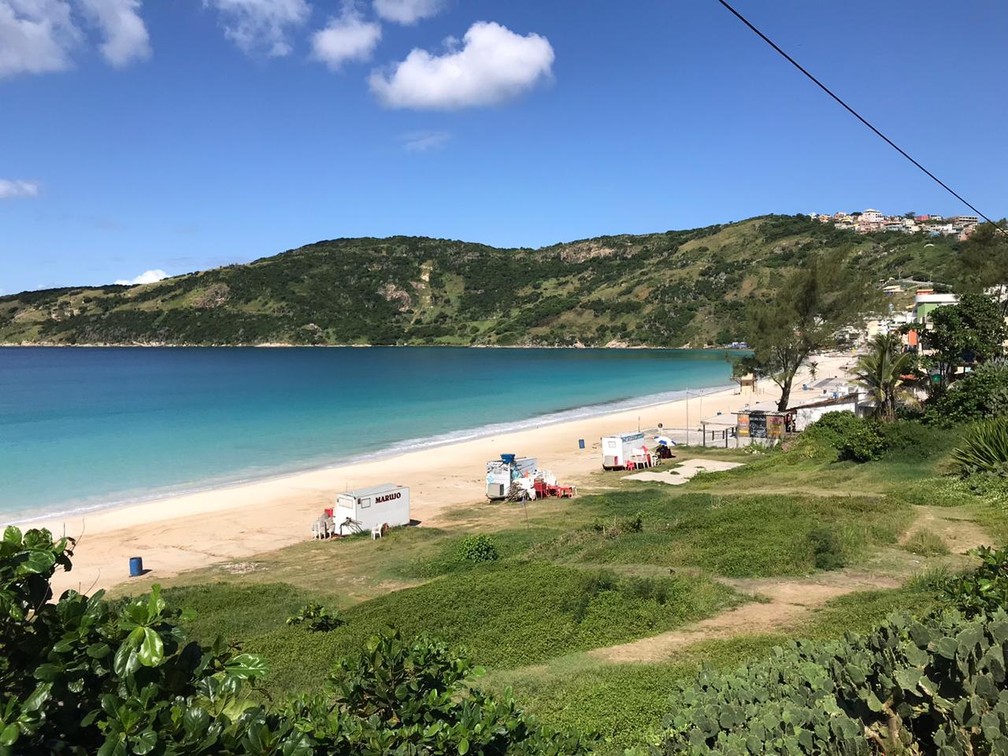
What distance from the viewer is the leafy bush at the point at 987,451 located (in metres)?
13.8

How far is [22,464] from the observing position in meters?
35.3

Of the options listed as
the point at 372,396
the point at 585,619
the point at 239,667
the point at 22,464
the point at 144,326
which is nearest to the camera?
the point at 239,667

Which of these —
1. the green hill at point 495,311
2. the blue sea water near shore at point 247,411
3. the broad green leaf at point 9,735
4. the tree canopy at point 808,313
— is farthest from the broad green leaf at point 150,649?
the green hill at point 495,311

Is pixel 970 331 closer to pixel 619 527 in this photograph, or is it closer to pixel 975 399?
pixel 975 399

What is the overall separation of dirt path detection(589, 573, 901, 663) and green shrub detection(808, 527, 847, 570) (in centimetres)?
39

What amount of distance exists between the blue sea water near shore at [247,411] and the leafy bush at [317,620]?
67.3 ft

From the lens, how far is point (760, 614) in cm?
873

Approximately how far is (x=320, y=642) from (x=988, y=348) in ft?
77.0

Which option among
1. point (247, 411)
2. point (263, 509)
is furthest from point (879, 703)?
point (247, 411)

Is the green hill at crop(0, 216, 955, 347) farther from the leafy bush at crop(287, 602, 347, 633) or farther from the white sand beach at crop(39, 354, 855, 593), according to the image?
the leafy bush at crop(287, 602, 347, 633)

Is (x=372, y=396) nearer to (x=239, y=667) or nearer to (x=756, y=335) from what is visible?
(x=756, y=335)

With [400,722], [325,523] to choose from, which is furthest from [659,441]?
[400,722]

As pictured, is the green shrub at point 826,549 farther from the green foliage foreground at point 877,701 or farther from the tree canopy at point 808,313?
the tree canopy at point 808,313

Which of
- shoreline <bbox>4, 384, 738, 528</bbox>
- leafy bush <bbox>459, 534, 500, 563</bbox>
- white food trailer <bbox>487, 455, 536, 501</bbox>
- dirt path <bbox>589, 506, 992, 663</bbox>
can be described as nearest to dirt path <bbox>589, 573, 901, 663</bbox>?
dirt path <bbox>589, 506, 992, 663</bbox>
